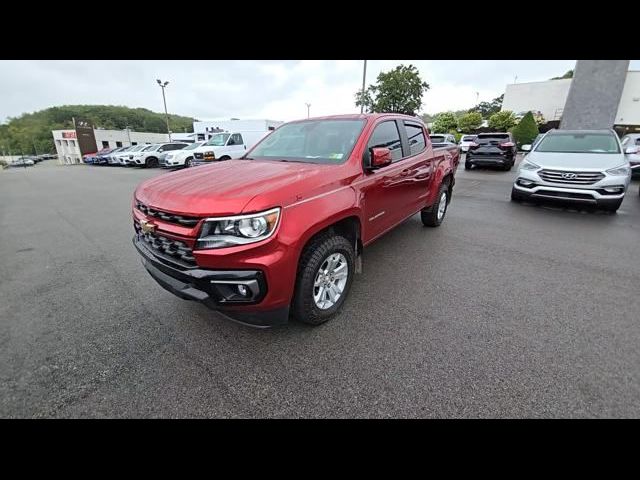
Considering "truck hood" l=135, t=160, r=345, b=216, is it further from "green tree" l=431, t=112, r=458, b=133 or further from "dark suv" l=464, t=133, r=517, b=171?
"green tree" l=431, t=112, r=458, b=133

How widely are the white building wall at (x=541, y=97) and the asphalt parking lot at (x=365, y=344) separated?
48411 millimetres

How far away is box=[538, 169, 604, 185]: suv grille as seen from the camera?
5.66 m

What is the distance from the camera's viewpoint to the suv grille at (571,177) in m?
5.66

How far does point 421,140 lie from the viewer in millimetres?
4398

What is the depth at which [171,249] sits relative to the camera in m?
2.22

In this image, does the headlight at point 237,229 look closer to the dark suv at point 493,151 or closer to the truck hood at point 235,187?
the truck hood at point 235,187

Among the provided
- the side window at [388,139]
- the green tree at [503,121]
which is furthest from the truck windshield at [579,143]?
the green tree at [503,121]

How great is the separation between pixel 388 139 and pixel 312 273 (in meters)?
2.02

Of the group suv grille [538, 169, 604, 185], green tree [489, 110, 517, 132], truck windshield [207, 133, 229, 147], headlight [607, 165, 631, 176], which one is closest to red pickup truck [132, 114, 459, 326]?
suv grille [538, 169, 604, 185]

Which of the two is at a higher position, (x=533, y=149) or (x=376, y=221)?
(x=533, y=149)
